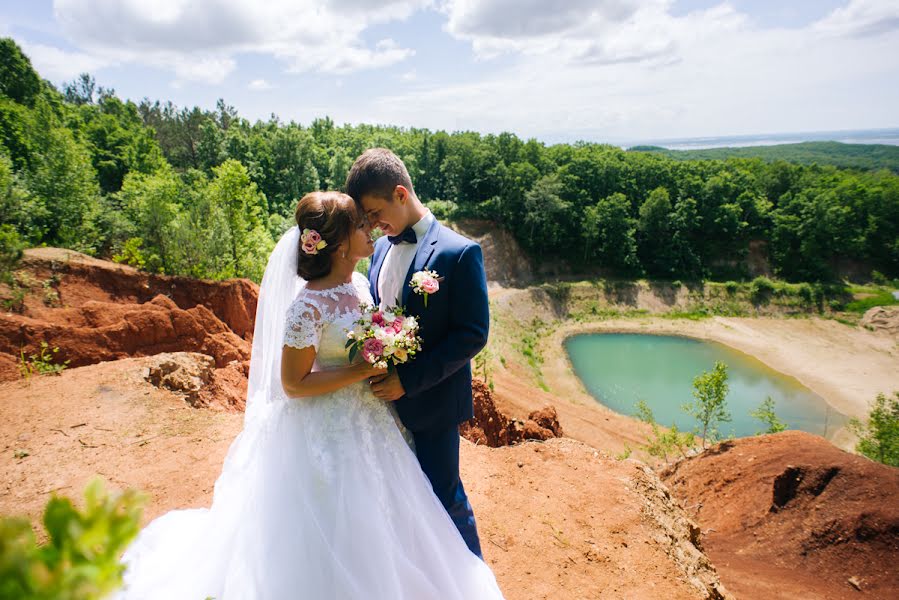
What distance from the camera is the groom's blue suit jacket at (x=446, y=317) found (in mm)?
3221

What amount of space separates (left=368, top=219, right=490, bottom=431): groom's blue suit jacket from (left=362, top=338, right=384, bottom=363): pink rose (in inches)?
15.7

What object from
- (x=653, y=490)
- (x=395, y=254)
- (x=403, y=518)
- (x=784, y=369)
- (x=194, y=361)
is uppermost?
(x=395, y=254)

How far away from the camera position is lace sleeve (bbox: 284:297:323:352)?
293cm

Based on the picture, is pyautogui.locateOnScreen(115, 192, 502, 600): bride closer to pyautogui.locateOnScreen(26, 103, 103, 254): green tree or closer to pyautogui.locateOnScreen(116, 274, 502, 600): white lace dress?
pyautogui.locateOnScreen(116, 274, 502, 600): white lace dress

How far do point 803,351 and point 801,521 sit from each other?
27.4 meters

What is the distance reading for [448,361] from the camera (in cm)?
314

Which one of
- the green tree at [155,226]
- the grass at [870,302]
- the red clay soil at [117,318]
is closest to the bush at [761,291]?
the grass at [870,302]

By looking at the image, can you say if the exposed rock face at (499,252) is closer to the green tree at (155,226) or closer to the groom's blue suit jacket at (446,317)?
the green tree at (155,226)

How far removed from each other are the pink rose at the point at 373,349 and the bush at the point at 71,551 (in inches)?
78.3

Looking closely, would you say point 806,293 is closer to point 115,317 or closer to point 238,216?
point 238,216

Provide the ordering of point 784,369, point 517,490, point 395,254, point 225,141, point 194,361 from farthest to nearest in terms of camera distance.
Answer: point 225,141 < point 784,369 < point 194,361 < point 517,490 < point 395,254

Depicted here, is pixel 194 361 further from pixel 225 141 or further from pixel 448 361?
pixel 225 141

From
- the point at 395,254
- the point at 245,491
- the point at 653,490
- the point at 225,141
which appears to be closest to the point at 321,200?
the point at 395,254

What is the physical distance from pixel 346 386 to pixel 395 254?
1.02m
